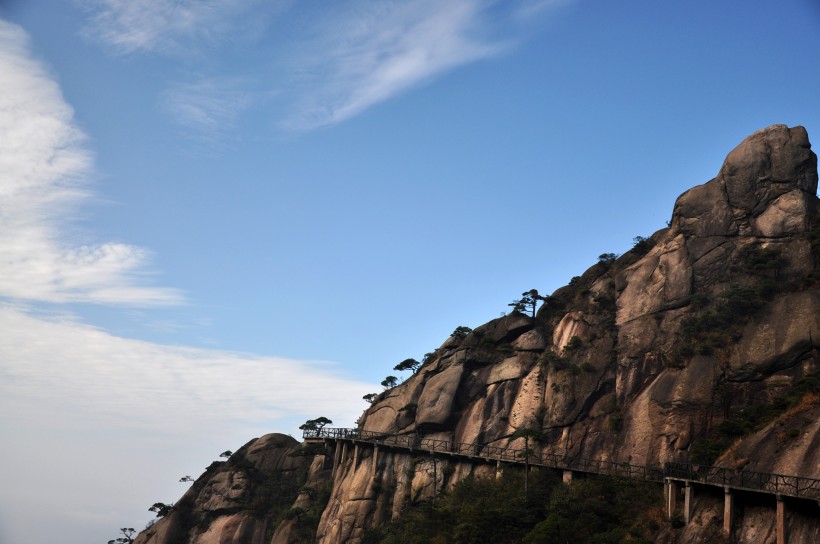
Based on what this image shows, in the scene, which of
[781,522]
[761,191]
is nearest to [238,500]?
[781,522]

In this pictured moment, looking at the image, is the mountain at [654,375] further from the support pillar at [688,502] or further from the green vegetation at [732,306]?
the support pillar at [688,502]

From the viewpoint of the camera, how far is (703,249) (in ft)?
242

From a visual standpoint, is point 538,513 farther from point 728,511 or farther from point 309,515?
point 309,515

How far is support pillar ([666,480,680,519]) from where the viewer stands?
5403cm

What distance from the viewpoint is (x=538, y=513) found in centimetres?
6200

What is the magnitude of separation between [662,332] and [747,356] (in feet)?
29.3

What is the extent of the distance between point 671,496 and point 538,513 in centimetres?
1176

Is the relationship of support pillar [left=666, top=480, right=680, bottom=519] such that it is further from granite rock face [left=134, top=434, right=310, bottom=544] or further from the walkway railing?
granite rock face [left=134, top=434, right=310, bottom=544]

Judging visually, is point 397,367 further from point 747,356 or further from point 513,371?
point 747,356

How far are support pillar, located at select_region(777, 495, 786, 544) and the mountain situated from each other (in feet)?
1.61

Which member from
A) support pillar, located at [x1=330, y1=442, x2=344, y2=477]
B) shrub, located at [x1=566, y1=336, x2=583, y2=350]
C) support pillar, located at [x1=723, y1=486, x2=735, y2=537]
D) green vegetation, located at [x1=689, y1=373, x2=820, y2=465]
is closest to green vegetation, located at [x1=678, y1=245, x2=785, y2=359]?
green vegetation, located at [x1=689, y1=373, x2=820, y2=465]

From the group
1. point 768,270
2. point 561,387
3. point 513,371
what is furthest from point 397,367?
point 768,270

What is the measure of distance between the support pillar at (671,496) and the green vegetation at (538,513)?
1385mm

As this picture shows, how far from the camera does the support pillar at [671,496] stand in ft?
177
